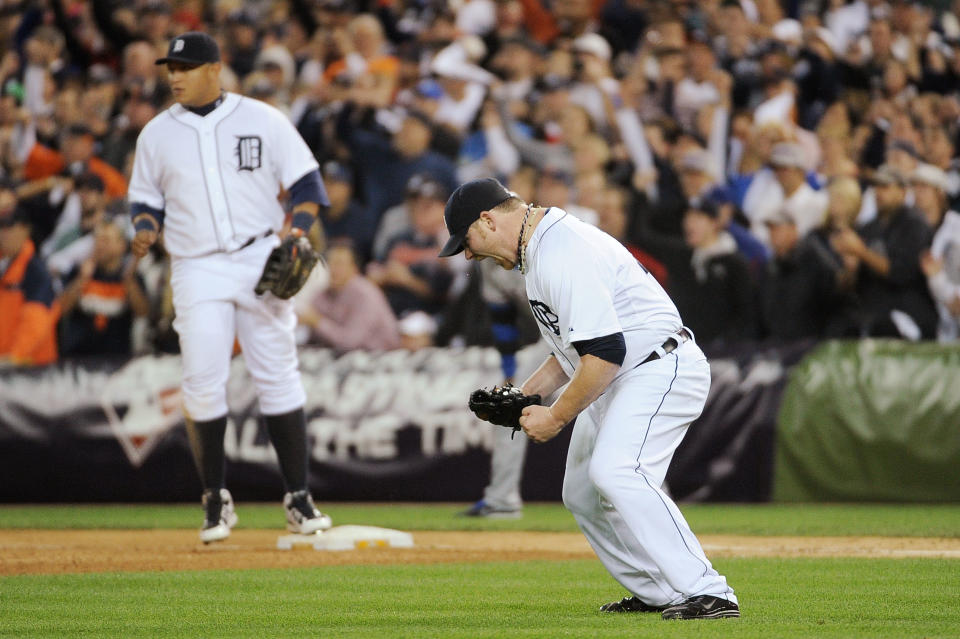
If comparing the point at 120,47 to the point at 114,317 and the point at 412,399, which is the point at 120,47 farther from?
the point at 412,399

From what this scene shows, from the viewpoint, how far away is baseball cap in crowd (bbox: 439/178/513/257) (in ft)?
18.0

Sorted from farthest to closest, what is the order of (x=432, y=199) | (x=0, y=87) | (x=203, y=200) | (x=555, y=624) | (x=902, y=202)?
1. (x=0, y=87)
2. (x=432, y=199)
3. (x=902, y=202)
4. (x=203, y=200)
5. (x=555, y=624)

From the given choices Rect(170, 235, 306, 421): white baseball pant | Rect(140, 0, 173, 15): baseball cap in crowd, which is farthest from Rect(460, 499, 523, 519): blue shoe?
Rect(140, 0, 173, 15): baseball cap in crowd

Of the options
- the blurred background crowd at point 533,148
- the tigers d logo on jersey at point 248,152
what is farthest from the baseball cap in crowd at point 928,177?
the tigers d logo on jersey at point 248,152

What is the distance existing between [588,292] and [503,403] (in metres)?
0.65

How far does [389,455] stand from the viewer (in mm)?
12172

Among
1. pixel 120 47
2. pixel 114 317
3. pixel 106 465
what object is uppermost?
pixel 120 47

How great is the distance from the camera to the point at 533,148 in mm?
14062

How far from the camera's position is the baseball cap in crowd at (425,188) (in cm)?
1295

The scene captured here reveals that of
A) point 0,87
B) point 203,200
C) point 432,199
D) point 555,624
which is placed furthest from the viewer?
point 0,87

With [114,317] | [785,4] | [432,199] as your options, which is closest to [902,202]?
[432,199]

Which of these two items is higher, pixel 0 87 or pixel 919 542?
pixel 0 87

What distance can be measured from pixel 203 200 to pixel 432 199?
473 centimetres

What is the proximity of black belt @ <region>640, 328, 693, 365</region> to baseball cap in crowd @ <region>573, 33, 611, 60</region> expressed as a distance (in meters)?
10.3
